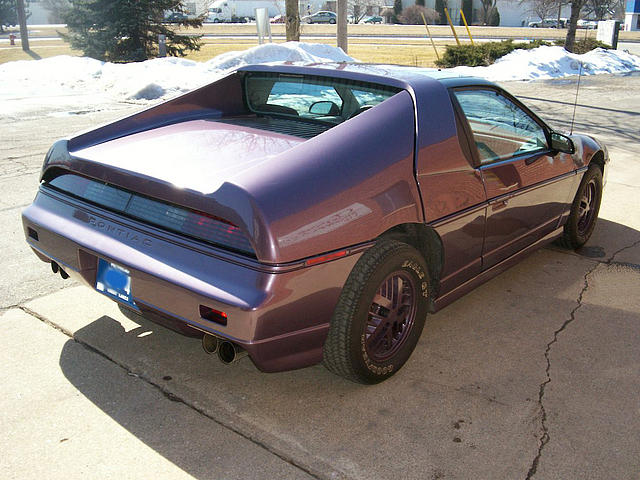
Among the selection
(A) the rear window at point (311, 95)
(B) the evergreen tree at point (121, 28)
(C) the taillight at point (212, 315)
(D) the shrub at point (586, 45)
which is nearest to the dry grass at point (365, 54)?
(B) the evergreen tree at point (121, 28)

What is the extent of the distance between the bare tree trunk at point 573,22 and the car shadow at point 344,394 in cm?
1965

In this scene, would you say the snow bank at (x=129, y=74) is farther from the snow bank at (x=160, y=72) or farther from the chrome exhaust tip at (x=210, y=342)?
the chrome exhaust tip at (x=210, y=342)

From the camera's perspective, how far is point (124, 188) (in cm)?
310

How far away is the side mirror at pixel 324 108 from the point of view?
3707mm

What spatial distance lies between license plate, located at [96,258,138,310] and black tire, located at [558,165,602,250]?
11.1ft

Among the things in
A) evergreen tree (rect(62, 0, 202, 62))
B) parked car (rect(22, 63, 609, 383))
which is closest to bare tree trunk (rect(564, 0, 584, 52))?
evergreen tree (rect(62, 0, 202, 62))

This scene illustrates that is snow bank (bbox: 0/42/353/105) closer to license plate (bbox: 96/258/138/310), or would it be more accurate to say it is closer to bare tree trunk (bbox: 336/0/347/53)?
bare tree trunk (bbox: 336/0/347/53)

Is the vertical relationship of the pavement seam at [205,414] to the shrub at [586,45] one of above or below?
below

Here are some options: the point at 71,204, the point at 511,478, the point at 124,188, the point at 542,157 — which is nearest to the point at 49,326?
the point at 71,204

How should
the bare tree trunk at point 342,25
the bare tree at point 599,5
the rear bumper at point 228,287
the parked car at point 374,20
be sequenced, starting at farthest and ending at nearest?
the parked car at point 374,20 → the bare tree at point 599,5 → the bare tree trunk at point 342,25 → the rear bumper at point 228,287

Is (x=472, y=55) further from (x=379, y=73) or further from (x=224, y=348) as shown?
(x=224, y=348)

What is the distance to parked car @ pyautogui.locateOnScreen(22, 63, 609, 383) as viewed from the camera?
2.64 m

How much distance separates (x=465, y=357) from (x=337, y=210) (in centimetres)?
129

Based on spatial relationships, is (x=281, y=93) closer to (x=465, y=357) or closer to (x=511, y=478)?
(x=465, y=357)
